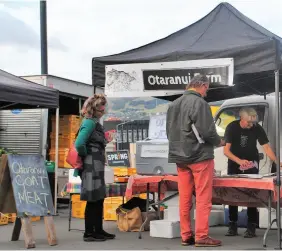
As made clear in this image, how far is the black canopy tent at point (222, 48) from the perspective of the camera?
666 cm

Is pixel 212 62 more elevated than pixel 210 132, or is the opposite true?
pixel 212 62

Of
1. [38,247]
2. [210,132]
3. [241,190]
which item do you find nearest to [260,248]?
[241,190]

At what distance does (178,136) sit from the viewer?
6.64m

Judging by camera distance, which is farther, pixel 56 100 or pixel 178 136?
pixel 56 100

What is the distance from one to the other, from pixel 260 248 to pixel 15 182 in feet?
9.62

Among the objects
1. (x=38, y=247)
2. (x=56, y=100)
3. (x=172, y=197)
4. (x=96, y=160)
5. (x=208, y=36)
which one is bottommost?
(x=38, y=247)

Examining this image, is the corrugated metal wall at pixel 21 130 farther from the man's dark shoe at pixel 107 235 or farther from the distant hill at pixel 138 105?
the man's dark shoe at pixel 107 235

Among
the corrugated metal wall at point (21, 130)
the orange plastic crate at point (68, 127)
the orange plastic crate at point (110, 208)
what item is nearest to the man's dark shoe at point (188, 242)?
the orange plastic crate at point (110, 208)

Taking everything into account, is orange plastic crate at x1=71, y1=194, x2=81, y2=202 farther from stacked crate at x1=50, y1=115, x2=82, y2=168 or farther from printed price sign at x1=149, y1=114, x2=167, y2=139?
stacked crate at x1=50, y1=115, x2=82, y2=168

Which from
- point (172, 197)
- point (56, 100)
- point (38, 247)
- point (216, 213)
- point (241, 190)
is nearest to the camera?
point (38, 247)

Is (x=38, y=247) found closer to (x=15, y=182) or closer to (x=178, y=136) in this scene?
(x=15, y=182)

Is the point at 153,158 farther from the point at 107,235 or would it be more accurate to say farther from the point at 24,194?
the point at 24,194

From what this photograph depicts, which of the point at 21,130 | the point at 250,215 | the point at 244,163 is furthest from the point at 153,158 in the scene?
the point at 21,130

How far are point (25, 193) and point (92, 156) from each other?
2.96 ft
